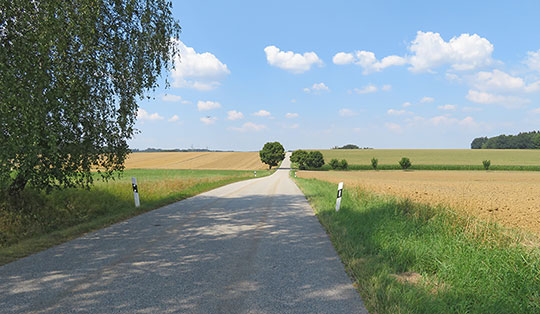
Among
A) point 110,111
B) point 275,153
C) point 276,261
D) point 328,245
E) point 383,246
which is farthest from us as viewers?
point 275,153

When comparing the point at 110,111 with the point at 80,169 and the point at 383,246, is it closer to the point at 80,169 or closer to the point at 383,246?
the point at 80,169

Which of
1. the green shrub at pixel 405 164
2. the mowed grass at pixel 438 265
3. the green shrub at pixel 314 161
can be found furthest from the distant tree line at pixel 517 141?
the mowed grass at pixel 438 265

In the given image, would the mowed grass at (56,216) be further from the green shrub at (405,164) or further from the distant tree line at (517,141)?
the distant tree line at (517,141)

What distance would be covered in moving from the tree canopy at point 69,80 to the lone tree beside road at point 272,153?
79161 mm

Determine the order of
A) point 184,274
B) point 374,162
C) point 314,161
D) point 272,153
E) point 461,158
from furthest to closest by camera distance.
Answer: point 272,153 < point 461,158 < point 314,161 < point 374,162 < point 184,274

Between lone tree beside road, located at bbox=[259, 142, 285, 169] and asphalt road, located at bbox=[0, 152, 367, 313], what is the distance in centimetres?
8085

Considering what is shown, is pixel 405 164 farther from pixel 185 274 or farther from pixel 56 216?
pixel 185 274

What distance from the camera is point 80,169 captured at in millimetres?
7980

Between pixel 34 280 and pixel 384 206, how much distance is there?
26.4 feet

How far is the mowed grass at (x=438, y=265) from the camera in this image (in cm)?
352

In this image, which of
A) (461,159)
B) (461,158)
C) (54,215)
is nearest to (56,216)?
(54,215)

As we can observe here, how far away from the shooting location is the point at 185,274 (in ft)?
14.7

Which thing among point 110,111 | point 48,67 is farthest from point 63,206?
point 48,67

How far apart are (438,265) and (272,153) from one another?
84.0 meters
